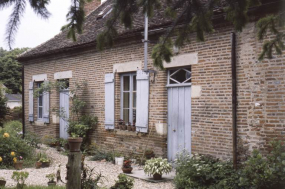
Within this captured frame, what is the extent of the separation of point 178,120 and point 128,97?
2.17 m

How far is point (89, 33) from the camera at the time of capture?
40.0ft

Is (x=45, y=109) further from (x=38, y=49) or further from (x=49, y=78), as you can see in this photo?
(x=38, y=49)

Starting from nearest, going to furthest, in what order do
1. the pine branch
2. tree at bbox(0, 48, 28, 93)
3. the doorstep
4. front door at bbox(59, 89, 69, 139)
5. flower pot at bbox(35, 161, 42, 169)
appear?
the pine branch
the doorstep
flower pot at bbox(35, 161, 42, 169)
front door at bbox(59, 89, 69, 139)
tree at bbox(0, 48, 28, 93)

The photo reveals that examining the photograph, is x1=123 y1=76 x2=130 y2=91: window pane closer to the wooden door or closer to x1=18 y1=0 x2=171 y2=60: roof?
x1=18 y1=0 x2=171 y2=60: roof

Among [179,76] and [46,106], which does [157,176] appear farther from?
[46,106]

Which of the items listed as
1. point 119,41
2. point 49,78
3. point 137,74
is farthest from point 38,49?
point 137,74

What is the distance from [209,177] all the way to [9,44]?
453 centimetres

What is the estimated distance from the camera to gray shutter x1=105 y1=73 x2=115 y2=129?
10.4m

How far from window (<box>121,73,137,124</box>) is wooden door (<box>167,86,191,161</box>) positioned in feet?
4.95

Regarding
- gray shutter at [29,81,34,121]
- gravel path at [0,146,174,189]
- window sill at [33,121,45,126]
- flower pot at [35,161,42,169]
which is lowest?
gravel path at [0,146,174,189]

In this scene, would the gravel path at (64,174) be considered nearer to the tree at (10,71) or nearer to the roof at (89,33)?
the roof at (89,33)

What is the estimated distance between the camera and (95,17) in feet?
45.6

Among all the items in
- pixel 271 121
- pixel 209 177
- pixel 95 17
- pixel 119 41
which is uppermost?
pixel 95 17

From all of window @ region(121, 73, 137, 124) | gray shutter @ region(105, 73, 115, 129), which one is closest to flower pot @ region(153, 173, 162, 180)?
window @ region(121, 73, 137, 124)
